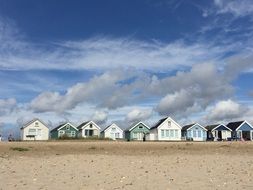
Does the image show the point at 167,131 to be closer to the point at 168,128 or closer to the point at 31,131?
the point at 168,128

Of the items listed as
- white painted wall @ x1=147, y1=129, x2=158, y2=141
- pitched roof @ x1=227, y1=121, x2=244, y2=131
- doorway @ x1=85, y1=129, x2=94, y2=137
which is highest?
pitched roof @ x1=227, y1=121, x2=244, y2=131

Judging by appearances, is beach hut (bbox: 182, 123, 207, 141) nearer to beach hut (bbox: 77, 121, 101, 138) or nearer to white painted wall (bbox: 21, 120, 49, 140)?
beach hut (bbox: 77, 121, 101, 138)

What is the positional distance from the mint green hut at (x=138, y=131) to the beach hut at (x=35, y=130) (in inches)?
807

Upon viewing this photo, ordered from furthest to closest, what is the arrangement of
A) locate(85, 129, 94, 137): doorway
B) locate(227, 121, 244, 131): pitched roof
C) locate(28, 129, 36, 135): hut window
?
locate(227, 121, 244, 131): pitched roof < locate(85, 129, 94, 137): doorway < locate(28, 129, 36, 135): hut window

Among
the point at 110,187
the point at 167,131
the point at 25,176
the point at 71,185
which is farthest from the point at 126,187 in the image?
the point at 167,131

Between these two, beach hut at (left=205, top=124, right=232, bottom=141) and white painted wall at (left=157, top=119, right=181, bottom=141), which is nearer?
white painted wall at (left=157, top=119, right=181, bottom=141)

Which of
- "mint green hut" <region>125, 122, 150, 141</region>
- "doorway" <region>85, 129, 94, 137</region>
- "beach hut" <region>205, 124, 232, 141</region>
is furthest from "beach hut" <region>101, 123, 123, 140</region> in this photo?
"beach hut" <region>205, 124, 232, 141</region>

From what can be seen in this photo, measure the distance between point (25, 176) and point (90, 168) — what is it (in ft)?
12.2

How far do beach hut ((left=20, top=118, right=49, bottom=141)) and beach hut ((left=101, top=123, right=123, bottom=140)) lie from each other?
1520 cm

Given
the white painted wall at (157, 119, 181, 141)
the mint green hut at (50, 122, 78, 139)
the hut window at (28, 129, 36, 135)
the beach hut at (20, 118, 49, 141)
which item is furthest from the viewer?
the mint green hut at (50, 122, 78, 139)

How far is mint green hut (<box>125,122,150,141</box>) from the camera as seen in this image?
10019 centimetres

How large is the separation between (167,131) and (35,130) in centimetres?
3149

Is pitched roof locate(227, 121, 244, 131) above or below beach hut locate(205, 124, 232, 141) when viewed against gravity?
above

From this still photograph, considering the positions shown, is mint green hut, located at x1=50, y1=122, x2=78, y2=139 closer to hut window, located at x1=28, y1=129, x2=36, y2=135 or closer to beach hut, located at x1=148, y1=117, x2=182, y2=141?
hut window, located at x1=28, y1=129, x2=36, y2=135
